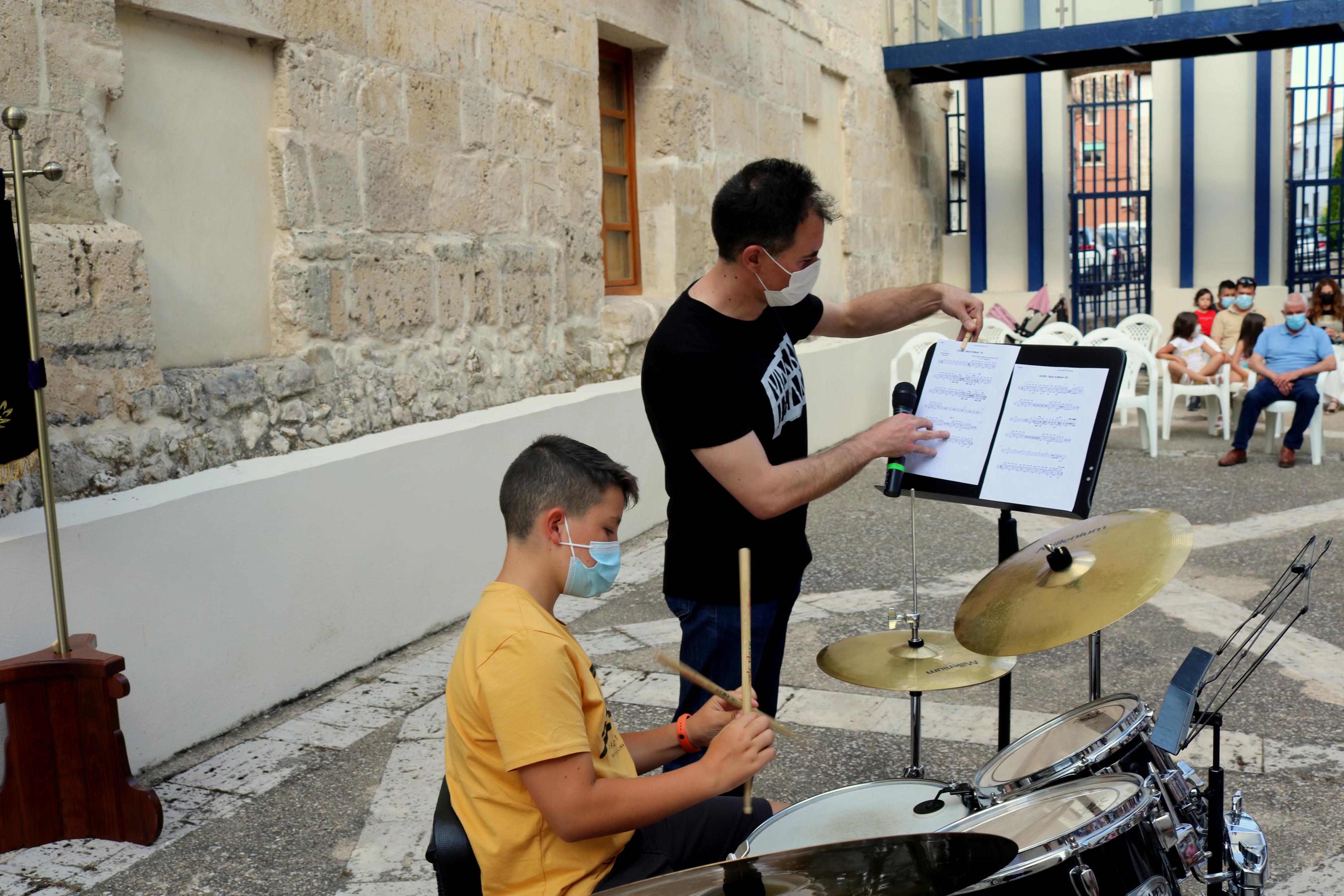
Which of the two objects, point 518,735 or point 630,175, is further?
point 630,175

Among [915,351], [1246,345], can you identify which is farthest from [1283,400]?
[915,351]

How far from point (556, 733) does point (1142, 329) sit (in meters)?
10.4

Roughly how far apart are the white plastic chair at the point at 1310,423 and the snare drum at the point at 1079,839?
23.9 feet

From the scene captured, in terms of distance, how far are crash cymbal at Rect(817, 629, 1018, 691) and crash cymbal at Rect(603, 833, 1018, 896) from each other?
0.82m

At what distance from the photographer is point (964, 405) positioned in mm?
2584

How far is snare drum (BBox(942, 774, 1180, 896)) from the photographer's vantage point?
1609mm

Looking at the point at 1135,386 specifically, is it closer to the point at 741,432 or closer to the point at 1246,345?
the point at 1246,345

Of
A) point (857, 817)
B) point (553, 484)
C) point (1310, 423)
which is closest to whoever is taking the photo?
point (553, 484)

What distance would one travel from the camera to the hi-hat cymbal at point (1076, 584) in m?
2.12

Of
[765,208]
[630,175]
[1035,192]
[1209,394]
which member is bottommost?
[1209,394]

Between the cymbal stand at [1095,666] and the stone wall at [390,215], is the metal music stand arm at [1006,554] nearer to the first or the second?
the cymbal stand at [1095,666]

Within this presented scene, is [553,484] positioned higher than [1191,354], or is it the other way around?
[553,484]

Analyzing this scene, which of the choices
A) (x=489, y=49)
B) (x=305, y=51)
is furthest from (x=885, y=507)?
(x=305, y=51)

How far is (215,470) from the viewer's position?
388 centimetres
